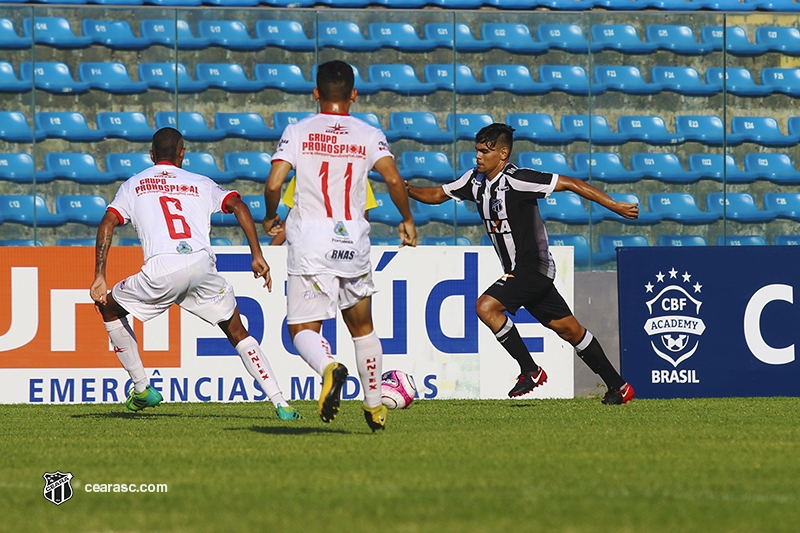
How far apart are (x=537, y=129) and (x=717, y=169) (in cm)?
220

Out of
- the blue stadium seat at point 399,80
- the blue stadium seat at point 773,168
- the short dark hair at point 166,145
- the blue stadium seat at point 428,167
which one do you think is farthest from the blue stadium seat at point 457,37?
the short dark hair at point 166,145

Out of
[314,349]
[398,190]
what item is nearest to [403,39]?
[398,190]

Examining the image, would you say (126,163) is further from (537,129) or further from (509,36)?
(509,36)

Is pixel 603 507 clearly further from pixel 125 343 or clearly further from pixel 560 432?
pixel 125 343

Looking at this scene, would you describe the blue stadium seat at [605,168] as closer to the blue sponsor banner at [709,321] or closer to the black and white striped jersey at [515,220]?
the blue sponsor banner at [709,321]

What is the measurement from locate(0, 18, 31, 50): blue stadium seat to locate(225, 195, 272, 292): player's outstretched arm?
6764 millimetres

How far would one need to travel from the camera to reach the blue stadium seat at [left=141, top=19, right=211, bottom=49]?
11766mm

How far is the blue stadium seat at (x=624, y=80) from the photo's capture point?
12.0 m

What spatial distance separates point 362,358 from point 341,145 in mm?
1074

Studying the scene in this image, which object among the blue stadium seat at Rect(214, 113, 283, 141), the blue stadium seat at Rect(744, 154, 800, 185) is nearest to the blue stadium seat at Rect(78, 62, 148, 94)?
the blue stadium seat at Rect(214, 113, 283, 141)

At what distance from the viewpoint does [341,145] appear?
4863 mm

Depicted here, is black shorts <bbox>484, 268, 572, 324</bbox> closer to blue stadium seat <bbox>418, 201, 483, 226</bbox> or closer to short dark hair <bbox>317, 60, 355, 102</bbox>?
short dark hair <bbox>317, 60, 355, 102</bbox>

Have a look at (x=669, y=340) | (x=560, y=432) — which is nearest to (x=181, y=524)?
(x=560, y=432)

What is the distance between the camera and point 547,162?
11.7 meters
